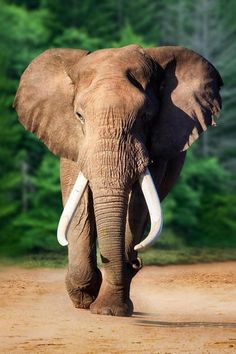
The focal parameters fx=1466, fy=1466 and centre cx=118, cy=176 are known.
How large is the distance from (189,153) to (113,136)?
2647cm

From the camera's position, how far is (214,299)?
41.3 feet

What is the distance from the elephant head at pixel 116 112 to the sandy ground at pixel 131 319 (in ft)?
1.94

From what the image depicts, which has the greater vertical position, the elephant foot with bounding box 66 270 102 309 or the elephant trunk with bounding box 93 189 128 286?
the elephant trunk with bounding box 93 189 128 286

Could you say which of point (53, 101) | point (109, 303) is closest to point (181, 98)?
point (53, 101)

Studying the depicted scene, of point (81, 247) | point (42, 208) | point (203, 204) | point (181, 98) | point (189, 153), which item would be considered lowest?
point (203, 204)

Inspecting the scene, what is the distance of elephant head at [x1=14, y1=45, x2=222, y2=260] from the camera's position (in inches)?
363

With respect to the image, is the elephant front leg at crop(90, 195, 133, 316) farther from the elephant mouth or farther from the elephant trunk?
the elephant mouth

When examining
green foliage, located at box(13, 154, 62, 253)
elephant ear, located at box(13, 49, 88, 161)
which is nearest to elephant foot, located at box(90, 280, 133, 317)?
elephant ear, located at box(13, 49, 88, 161)

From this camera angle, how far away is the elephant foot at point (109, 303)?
954 cm

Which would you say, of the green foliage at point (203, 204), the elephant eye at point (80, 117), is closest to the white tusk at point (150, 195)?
the elephant eye at point (80, 117)

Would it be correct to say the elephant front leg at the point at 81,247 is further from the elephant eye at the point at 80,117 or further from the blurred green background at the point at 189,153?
the blurred green background at the point at 189,153

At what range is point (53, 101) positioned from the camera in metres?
10.4

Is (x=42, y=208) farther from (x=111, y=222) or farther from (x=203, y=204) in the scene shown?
(x=111, y=222)

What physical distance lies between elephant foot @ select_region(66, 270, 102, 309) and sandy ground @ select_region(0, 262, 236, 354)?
3.7 inches
